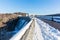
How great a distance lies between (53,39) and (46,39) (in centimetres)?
33

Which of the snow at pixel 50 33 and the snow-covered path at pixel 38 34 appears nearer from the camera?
the snow-covered path at pixel 38 34

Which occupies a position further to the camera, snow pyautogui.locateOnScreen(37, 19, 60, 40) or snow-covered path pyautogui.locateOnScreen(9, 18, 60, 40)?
snow pyautogui.locateOnScreen(37, 19, 60, 40)

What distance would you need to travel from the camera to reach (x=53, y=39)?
6.71m

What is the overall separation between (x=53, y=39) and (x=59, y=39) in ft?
0.90

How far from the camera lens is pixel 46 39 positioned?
6.77 metres

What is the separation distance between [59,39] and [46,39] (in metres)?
0.60

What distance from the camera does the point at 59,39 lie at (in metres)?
6.67

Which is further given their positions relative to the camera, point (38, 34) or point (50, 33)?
point (50, 33)
